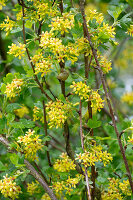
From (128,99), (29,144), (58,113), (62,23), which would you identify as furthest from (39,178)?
(128,99)

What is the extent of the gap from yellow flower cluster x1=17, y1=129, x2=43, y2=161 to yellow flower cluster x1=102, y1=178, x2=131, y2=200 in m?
0.32

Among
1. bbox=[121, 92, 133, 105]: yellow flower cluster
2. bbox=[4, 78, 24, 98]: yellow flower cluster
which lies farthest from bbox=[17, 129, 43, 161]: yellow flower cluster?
bbox=[121, 92, 133, 105]: yellow flower cluster

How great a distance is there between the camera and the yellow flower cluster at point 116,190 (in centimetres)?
107

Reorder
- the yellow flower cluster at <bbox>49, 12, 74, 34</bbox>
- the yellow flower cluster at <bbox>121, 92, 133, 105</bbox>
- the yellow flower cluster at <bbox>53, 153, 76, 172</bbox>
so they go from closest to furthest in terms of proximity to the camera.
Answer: the yellow flower cluster at <bbox>49, 12, 74, 34</bbox> → the yellow flower cluster at <bbox>53, 153, 76, 172</bbox> → the yellow flower cluster at <bbox>121, 92, 133, 105</bbox>

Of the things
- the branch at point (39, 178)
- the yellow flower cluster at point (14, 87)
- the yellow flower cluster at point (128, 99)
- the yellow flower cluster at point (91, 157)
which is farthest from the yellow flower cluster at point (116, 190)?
the yellow flower cluster at point (128, 99)

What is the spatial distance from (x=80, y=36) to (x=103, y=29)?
0.31 feet

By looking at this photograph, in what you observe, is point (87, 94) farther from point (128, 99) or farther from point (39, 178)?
point (128, 99)

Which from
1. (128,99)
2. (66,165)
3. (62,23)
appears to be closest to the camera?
(62,23)

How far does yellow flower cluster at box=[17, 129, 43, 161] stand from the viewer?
3.14 feet

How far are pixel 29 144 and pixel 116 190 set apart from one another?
38 cm

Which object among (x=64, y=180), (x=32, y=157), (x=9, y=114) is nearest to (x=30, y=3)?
(x=9, y=114)

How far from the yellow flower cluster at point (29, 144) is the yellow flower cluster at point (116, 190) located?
32cm

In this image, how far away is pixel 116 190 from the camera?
43.1 inches

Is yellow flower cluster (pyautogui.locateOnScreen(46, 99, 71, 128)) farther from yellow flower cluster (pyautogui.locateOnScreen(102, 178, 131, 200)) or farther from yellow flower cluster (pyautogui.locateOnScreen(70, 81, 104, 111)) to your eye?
yellow flower cluster (pyautogui.locateOnScreen(102, 178, 131, 200))
